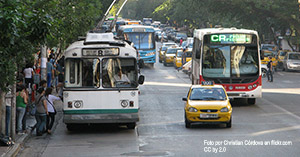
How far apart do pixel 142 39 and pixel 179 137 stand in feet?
103

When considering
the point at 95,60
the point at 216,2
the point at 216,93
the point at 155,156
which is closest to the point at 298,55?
the point at 216,2

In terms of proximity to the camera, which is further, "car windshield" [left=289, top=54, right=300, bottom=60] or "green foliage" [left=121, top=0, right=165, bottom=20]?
"green foliage" [left=121, top=0, right=165, bottom=20]

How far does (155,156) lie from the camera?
14.4 metres

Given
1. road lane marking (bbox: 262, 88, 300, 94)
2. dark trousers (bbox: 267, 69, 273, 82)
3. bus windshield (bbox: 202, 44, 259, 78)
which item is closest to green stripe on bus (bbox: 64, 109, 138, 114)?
bus windshield (bbox: 202, 44, 259, 78)

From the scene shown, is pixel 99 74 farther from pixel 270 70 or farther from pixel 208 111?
pixel 270 70

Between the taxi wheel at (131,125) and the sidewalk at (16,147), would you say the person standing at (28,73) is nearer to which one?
the sidewalk at (16,147)

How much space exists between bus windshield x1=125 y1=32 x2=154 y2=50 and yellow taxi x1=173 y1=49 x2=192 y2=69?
2.79 m

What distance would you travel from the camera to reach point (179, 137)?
17.6 meters

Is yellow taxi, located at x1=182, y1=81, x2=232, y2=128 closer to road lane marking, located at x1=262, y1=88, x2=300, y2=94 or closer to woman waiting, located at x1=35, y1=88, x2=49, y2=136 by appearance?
woman waiting, located at x1=35, y1=88, x2=49, y2=136

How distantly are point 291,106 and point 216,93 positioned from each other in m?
7.42

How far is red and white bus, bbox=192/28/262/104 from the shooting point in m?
25.9

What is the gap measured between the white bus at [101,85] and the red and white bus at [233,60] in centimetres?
820

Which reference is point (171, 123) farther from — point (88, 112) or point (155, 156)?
point (155, 156)

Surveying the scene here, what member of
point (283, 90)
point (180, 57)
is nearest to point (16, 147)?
point (283, 90)
